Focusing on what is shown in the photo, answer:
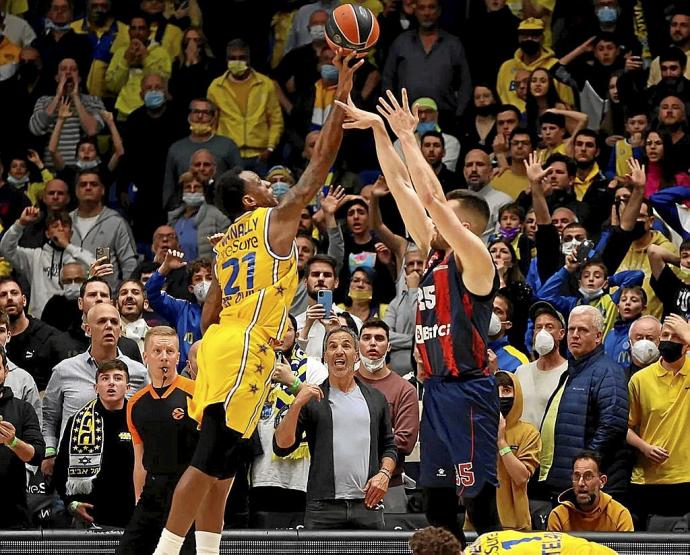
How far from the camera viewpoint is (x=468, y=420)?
7609 millimetres

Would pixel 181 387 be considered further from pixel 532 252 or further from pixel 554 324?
pixel 532 252

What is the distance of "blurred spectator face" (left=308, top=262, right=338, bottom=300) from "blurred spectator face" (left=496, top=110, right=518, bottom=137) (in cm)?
365

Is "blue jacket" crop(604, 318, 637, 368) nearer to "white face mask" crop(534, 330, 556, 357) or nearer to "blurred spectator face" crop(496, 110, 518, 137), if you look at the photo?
"white face mask" crop(534, 330, 556, 357)

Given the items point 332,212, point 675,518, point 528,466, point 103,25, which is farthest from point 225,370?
point 103,25

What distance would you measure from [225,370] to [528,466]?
339 centimetres

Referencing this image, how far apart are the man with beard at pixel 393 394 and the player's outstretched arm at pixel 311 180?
10.4 ft

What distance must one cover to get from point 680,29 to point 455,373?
9.35 metres

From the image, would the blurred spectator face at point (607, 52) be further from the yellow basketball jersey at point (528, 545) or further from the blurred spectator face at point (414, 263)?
the yellow basketball jersey at point (528, 545)

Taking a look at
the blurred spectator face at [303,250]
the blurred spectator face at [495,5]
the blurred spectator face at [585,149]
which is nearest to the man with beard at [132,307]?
the blurred spectator face at [303,250]

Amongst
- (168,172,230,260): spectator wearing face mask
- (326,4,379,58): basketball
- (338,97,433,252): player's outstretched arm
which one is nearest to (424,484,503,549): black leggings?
(338,97,433,252): player's outstretched arm

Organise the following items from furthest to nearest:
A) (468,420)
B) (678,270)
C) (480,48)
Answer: (480,48), (678,270), (468,420)

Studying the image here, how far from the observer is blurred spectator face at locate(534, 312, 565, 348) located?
1130 cm

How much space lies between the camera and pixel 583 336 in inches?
427

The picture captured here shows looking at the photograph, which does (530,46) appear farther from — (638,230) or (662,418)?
(662,418)
